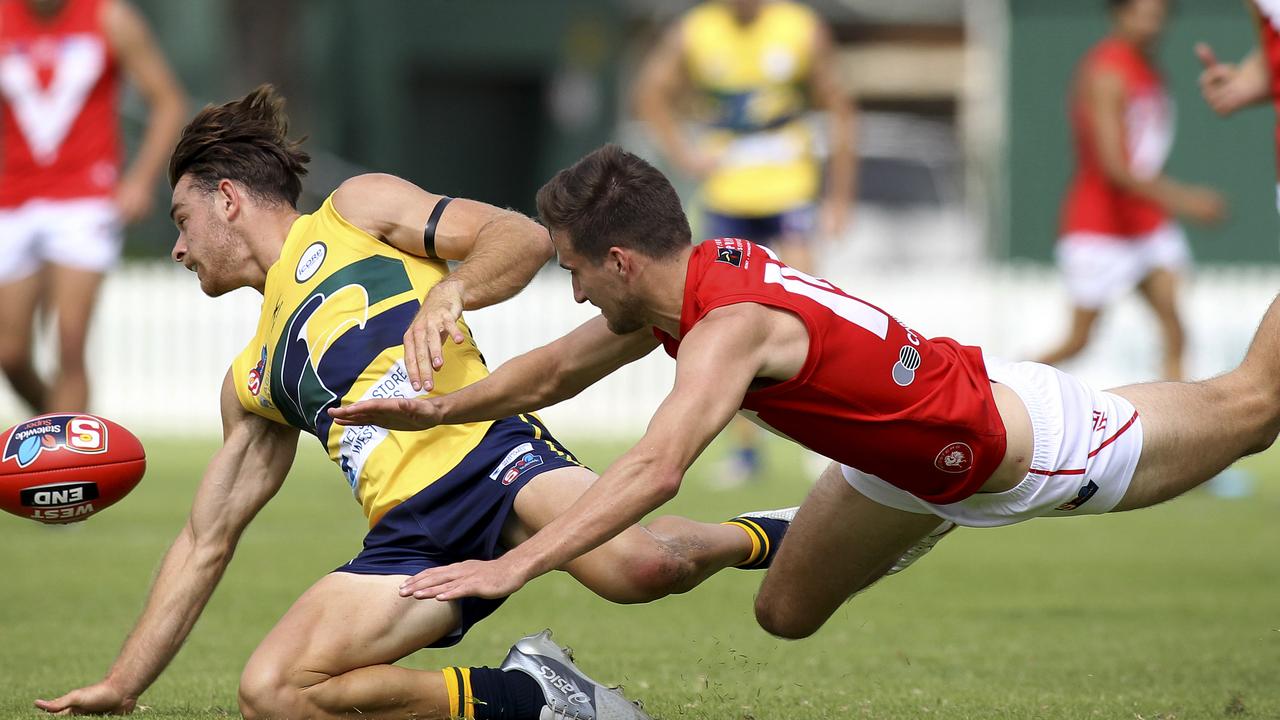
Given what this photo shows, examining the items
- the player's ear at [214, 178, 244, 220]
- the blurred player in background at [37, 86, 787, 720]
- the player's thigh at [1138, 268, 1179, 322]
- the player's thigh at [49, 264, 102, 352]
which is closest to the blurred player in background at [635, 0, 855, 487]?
the player's thigh at [1138, 268, 1179, 322]

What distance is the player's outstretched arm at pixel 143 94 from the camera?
915cm

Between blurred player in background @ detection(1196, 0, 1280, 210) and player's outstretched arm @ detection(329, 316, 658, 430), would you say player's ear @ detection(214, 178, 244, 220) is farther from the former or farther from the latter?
blurred player in background @ detection(1196, 0, 1280, 210)

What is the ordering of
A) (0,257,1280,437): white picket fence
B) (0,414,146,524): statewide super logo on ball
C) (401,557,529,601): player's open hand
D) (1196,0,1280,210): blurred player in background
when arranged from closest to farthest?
(401,557,529,601): player's open hand
(0,414,146,524): statewide super logo on ball
(1196,0,1280,210): blurred player in background
(0,257,1280,437): white picket fence

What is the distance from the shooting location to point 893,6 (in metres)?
28.2

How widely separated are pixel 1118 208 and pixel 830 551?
6.65 m

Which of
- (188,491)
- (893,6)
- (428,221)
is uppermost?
(893,6)

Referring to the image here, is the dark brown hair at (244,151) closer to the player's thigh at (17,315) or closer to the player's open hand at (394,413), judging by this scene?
the player's open hand at (394,413)

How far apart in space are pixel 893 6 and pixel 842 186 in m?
17.4

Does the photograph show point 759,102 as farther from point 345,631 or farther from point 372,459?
point 345,631

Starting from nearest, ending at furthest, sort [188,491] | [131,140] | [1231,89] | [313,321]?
[313,321], [1231,89], [188,491], [131,140]

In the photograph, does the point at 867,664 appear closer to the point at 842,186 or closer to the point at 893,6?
the point at 842,186

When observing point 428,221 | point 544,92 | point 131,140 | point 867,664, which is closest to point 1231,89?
point 867,664

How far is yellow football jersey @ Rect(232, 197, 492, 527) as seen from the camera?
15.6 feet

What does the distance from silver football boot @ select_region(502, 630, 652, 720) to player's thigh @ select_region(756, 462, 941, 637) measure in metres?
0.71
